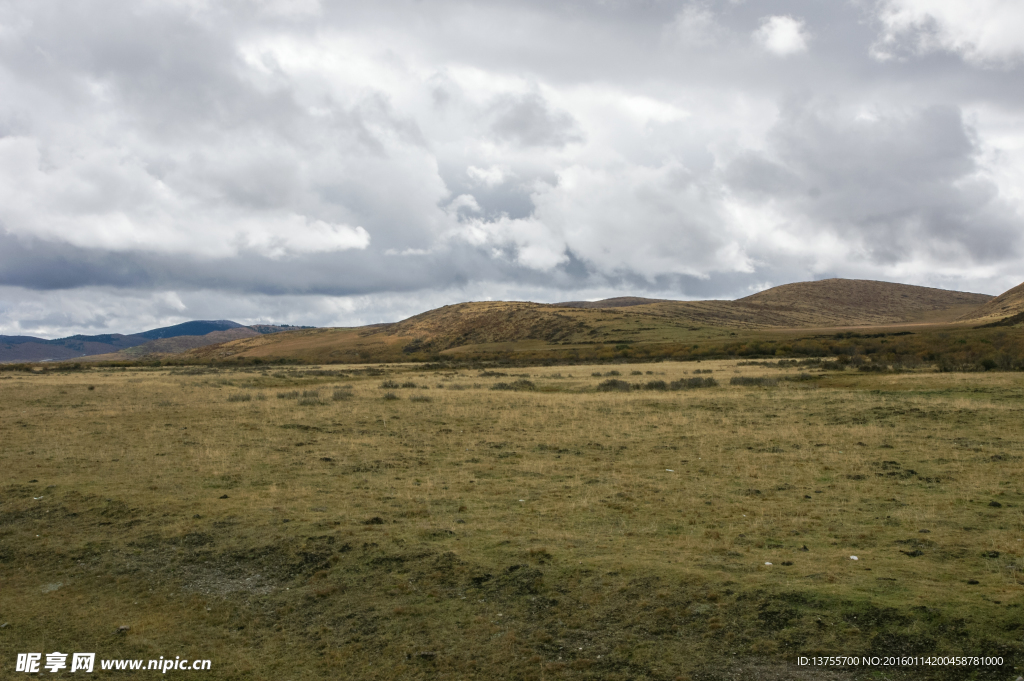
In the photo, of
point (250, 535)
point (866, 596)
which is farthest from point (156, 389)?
point (866, 596)

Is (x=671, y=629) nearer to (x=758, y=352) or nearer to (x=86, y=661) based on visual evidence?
(x=86, y=661)

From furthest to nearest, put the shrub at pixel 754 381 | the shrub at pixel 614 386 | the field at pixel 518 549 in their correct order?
1. the shrub at pixel 614 386
2. the shrub at pixel 754 381
3. the field at pixel 518 549

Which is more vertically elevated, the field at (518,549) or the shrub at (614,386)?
the shrub at (614,386)

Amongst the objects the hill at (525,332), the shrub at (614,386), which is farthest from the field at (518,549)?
the hill at (525,332)

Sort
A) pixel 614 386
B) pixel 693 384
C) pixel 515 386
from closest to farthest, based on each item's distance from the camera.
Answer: pixel 693 384
pixel 614 386
pixel 515 386

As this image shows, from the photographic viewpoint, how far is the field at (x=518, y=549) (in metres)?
6.55

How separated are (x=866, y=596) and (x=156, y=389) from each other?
127 feet

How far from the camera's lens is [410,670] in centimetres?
632

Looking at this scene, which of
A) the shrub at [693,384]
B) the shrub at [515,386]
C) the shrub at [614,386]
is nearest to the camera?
the shrub at [693,384]

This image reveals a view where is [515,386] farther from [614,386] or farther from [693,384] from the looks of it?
[693,384]

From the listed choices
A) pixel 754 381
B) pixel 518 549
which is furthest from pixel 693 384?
pixel 518 549

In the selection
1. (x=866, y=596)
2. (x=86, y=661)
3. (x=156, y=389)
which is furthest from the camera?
(x=156, y=389)

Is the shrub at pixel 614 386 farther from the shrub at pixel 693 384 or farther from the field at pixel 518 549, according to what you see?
the field at pixel 518 549

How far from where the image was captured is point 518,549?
30.6 ft
